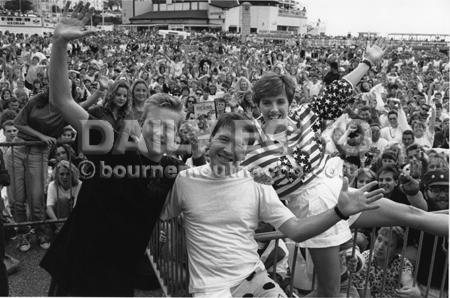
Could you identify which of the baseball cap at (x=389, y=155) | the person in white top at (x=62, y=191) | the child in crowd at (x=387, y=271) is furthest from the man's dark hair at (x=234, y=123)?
the baseball cap at (x=389, y=155)

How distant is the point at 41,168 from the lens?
499cm

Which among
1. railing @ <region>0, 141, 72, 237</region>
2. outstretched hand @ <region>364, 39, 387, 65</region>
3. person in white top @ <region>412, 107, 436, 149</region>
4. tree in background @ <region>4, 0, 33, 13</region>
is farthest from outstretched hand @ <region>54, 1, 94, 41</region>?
tree in background @ <region>4, 0, 33, 13</region>

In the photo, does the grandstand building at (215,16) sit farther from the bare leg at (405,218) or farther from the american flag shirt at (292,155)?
the bare leg at (405,218)

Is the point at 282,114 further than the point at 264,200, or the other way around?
the point at 282,114

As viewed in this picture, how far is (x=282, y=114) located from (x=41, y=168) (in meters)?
3.05

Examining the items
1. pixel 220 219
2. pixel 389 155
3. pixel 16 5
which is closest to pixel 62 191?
pixel 220 219

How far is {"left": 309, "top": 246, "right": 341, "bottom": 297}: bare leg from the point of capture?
2758 mm

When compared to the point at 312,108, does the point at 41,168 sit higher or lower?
lower

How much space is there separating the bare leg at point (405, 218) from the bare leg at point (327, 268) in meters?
0.27

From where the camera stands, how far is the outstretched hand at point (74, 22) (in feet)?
7.59

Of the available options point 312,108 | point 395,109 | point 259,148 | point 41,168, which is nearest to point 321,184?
point 259,148

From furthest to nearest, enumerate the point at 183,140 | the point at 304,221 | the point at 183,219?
the point at 183,140
the point at 183,219
the point at 304,221

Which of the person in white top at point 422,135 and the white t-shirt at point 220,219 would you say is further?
the person in white top at point 422,135

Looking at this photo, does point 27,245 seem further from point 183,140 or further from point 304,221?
point 304,221
